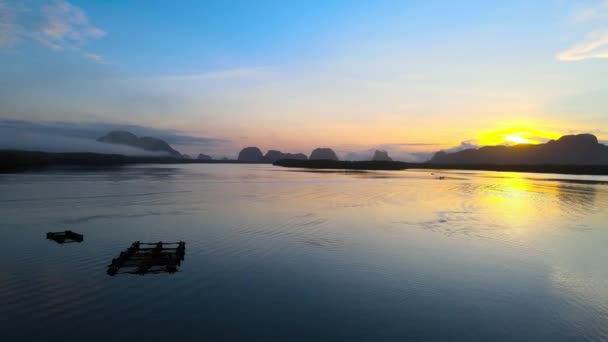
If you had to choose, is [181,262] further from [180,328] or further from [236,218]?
[236,218]

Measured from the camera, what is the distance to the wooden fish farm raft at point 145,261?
47.4 ft

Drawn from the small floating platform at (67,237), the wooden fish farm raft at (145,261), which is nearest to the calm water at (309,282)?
the small floating platform at (67,237)

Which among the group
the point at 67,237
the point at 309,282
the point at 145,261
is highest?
the point at 67,237

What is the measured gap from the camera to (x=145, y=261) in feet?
50.1

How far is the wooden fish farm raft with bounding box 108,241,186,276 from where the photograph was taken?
1445 cm

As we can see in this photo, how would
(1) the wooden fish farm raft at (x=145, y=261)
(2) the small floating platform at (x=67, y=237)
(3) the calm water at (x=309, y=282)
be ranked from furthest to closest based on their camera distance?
(2) the small floating platform at (x=67, y=237)
(1) the wooden fish farm raft at (x=145, y=261)
(3) the calm water at (x=309, y=282)

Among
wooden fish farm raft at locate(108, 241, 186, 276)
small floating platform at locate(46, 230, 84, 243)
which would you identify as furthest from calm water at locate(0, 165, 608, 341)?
wooden fish farm raft at locate(108, 241, 186, 276)

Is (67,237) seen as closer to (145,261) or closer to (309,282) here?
(145,261)

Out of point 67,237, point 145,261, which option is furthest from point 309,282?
point 67,237

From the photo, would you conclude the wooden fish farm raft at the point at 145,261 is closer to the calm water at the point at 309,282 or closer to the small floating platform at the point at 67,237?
the calm water at the point at 309,282

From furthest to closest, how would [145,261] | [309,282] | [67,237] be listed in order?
[67,237]
[145,261]
[309,282]

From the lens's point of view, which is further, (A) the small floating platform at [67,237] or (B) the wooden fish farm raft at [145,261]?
(A) the small floating platform at [67,237]

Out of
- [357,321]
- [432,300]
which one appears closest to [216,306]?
[357,321]

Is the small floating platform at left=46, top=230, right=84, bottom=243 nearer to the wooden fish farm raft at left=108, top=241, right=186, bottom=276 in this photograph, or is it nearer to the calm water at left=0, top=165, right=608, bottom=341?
the calm water at left=0, top=165, right=608, bottom=341
